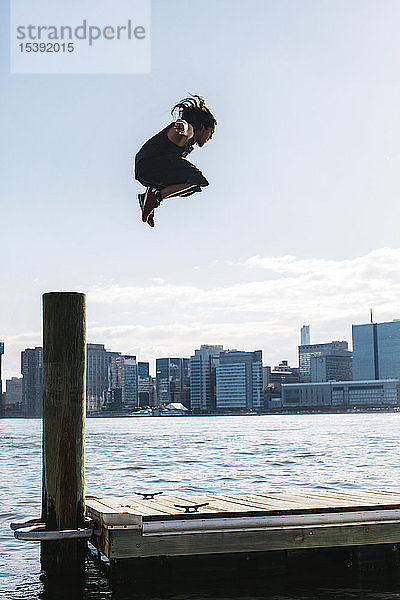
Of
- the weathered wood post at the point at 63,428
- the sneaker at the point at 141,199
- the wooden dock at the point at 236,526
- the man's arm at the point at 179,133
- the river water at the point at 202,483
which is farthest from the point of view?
the river water at the point at 202,483

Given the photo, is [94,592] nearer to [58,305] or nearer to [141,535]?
[141,535]

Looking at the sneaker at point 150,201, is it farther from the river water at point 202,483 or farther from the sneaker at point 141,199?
the river water at point 202,483

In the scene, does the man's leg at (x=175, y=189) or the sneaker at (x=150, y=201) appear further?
the sneaker at (x=150, y=201)

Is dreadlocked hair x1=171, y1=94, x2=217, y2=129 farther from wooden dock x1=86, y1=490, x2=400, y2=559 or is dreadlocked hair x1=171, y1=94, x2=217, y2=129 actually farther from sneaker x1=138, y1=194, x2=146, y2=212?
wooden dock x1=86, y1=490, x2=400, y2=559

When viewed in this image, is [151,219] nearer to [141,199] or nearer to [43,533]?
[141,199]

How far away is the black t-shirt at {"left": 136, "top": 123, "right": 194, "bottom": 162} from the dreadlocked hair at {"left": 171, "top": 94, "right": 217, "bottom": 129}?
0.15 metres

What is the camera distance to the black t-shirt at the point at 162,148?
5809 mm

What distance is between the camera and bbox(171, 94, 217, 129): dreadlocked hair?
593cm

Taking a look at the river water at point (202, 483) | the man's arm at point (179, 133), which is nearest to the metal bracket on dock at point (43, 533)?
the river water at point (202, 483)

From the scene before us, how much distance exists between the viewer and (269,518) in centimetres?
1120

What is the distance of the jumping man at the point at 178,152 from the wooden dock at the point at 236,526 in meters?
6.08

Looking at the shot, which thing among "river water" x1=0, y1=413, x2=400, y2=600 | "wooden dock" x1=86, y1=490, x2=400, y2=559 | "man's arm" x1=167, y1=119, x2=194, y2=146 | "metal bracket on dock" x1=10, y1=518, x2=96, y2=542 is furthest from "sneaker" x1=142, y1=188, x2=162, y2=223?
"river water" x1=0, y1=413, x2=400, y2=600

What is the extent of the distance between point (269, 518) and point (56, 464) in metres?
2.95

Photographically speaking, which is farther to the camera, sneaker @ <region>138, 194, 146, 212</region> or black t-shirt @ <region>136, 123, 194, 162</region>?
sneaker @ <region>138, 194, 146, 212</region>
